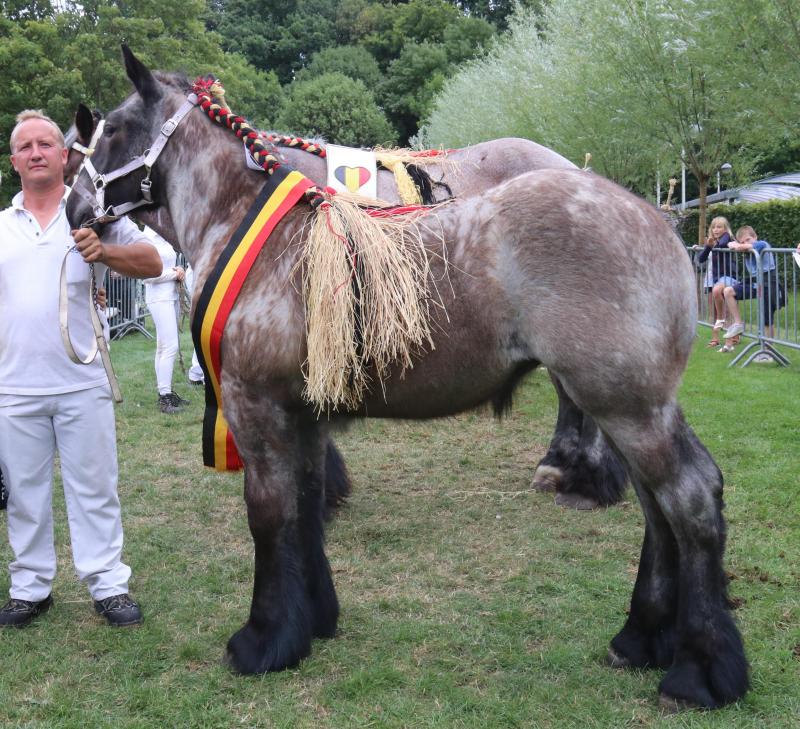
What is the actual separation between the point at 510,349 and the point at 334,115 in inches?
1428

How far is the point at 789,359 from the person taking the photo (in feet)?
35.3

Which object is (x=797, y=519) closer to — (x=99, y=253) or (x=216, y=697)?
(x=216, y=697)

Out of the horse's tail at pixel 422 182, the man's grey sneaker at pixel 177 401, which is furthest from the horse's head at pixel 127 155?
the man's grey sneaker at pixel 177 401

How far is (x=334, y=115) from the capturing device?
37.4 m

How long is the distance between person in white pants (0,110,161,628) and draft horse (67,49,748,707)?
359 mm

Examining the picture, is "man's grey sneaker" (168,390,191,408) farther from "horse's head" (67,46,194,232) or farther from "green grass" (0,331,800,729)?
"horse's head" (67,46,194,232)

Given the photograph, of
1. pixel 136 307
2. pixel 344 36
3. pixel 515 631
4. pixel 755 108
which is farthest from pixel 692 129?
pixel 344 36

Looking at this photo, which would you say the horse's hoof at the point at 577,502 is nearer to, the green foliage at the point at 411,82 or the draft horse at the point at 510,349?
the draft horse at the point at 510,349

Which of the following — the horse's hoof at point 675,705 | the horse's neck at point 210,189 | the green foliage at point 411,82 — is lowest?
the horse's hoof at point 675,705

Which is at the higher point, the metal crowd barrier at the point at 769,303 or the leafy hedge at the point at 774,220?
the leafy hedge at the point at 774,220

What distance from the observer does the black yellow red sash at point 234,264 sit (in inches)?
128

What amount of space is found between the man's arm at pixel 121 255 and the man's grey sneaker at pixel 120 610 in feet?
5.19

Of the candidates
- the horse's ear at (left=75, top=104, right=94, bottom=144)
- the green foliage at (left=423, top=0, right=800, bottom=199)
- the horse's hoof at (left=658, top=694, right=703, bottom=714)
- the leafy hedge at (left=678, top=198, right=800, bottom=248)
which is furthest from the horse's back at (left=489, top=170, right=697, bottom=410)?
the leafy hedge at (left=678, top=198, right=800, bottom=248)

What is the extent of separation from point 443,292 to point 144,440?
544cm
